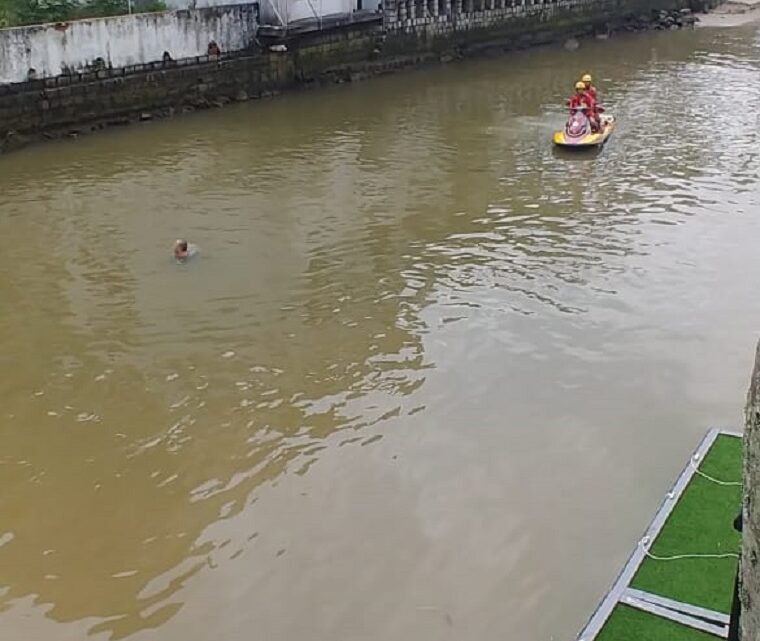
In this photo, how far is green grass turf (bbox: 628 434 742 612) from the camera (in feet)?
16.7

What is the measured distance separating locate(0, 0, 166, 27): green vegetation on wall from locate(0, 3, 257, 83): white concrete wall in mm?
553

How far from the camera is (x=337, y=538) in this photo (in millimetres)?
6340

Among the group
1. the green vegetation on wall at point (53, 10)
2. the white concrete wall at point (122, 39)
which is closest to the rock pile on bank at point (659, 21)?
the white concrete wall at point (122, 39)

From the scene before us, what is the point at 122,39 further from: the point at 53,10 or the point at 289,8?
the point at 289,8

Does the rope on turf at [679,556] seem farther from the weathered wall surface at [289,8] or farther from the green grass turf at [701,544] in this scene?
the weathered wall surface at [289,8]

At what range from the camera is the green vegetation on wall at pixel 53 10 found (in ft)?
54.4

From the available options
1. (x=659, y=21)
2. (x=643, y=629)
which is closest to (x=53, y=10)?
(x=643, y=629)

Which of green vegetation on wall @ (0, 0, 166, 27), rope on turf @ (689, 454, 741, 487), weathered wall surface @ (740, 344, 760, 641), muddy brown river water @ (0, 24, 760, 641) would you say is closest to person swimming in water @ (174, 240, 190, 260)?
muddy brown river water @ (0, 24, 760, 641)

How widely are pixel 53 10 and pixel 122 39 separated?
125 cm

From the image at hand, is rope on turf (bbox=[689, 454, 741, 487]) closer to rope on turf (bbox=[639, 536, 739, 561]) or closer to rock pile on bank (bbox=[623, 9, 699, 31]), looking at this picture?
rope on turf (bbox=[639, 536, 739, 561])

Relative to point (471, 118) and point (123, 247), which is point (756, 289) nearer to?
point (123, 247)

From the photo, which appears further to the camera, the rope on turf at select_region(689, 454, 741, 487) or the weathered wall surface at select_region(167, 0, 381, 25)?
the weathered wall surface at select_region(167, 0, 381, 25)

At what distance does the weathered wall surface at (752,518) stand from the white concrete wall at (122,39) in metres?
16.2

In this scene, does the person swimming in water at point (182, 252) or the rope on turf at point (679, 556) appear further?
the person swimming in water at point (182, 252)
